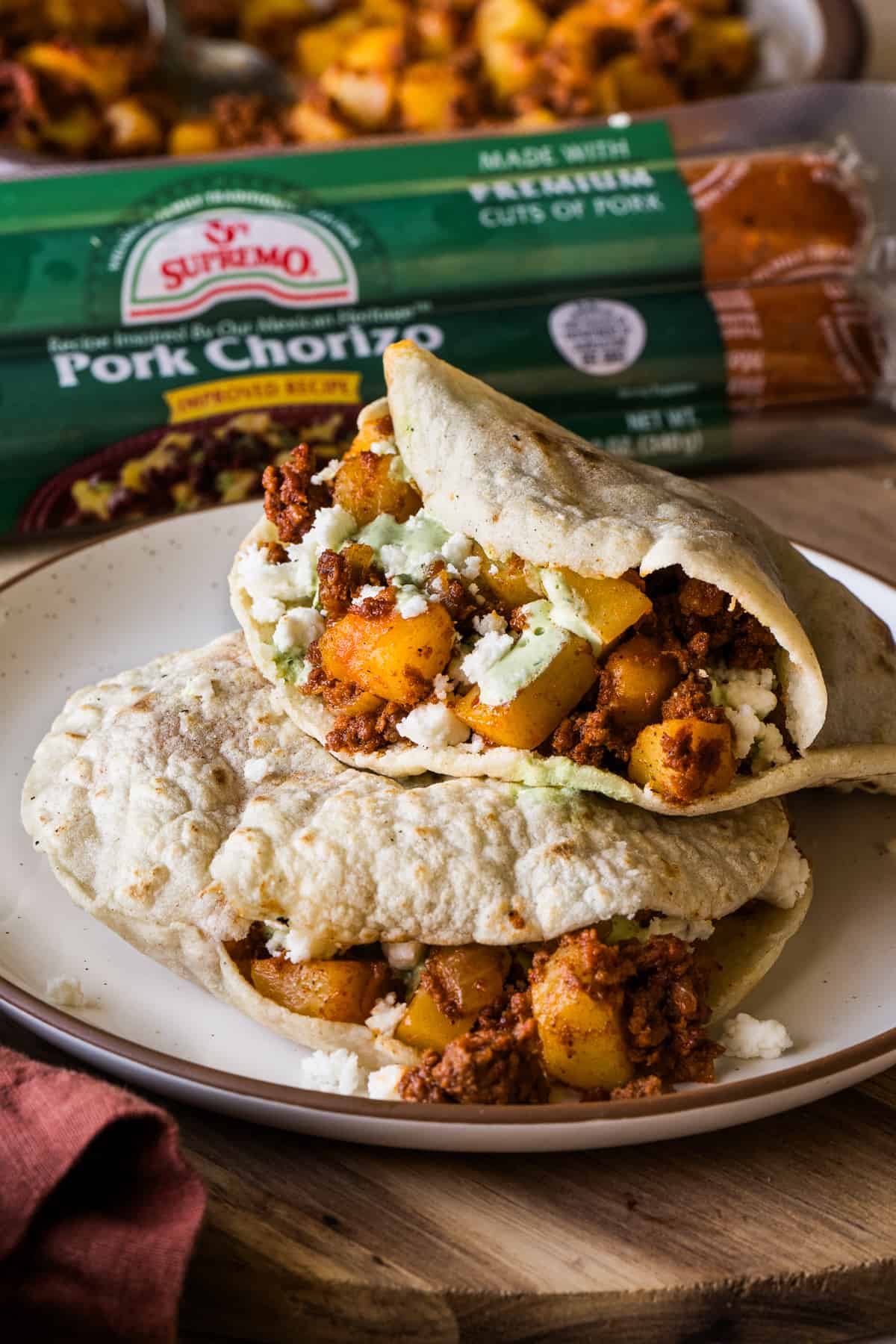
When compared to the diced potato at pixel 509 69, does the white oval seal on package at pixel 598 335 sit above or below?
below

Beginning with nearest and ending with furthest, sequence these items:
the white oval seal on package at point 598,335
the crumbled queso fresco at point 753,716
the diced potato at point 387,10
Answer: the crumbled queso fresco at point 753,716 → the white oval seal on package at point 598,335 → the diced potato at point 387,10

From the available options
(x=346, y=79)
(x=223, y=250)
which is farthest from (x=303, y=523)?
(x=346, y=79)

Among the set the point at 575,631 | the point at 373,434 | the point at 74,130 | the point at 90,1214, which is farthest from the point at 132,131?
the point at 90,1214

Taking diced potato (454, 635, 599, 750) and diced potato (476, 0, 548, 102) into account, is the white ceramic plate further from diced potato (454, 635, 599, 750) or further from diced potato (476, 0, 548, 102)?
diced potato (476, 0, 548, 102)

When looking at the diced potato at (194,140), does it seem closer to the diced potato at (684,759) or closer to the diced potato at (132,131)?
the diced potato at (132,131)

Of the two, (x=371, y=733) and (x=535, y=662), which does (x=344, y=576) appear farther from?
(x=535, y=662)

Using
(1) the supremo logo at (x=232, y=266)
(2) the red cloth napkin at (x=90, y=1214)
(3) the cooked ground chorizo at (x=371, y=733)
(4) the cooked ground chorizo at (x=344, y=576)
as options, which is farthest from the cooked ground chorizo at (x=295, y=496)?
(1) the supremo logo at (x=232, y=266)
